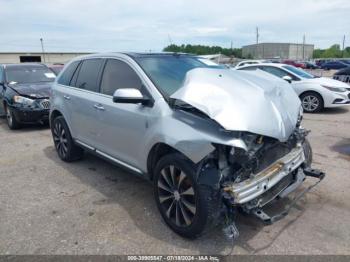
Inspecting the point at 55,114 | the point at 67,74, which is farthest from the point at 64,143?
the point at 67,74

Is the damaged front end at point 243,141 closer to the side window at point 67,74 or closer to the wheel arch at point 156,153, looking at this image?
the wheel arch at point 156,153

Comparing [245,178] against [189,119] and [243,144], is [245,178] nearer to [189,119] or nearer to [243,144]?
[243,144]

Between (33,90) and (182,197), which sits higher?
(33,90)

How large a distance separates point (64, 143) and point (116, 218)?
2.45 metres

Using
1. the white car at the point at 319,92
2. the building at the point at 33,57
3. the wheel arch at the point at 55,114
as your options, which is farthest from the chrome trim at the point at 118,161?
the building at the point at 33,57

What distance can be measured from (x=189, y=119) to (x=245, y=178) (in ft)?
2.47

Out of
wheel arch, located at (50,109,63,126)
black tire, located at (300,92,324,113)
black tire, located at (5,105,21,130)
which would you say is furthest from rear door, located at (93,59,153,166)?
black tire, located at (300,92,324,113)

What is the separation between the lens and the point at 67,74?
5.46 meters

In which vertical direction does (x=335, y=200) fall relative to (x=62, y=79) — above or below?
below

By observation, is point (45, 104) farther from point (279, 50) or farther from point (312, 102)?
point (279, 50)

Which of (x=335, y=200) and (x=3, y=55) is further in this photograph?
(x=3, y=55)

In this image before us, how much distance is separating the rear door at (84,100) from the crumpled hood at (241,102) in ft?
5.79

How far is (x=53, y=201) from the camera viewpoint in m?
4.09

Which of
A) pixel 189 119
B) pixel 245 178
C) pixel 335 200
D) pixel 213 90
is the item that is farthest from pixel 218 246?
pixel 335 200
